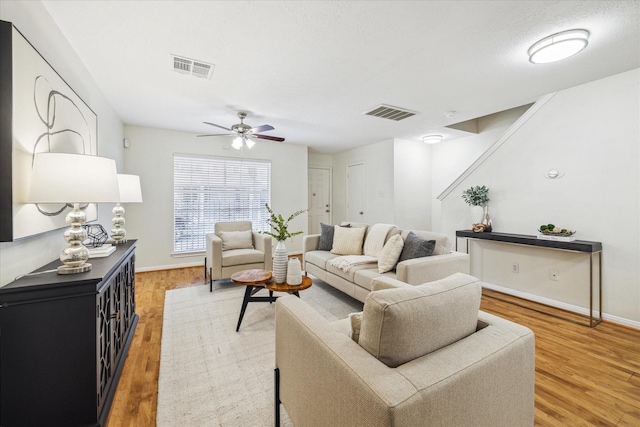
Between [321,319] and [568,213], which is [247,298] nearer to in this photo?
[321,319]

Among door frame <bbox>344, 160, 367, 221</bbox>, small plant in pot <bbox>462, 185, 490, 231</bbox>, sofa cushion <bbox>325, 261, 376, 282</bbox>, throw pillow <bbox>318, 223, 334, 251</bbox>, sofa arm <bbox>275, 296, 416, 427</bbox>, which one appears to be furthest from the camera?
door frame <bbox>344, 160, 367, 221</bbox>

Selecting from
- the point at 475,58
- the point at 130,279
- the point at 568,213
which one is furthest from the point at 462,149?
the point at 130,279

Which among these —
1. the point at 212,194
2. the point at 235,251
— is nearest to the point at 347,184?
the point at 212,194

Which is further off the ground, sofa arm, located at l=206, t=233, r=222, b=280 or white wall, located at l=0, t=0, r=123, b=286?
white wall, located at l=0, t=0, r=123, b=286

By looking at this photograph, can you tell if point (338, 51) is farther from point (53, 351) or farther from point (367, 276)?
point (53, 351)

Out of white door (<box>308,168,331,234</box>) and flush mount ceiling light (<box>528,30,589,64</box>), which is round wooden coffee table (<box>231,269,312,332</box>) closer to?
flush mount ceiling light (<box>528,30,589,64</box>)

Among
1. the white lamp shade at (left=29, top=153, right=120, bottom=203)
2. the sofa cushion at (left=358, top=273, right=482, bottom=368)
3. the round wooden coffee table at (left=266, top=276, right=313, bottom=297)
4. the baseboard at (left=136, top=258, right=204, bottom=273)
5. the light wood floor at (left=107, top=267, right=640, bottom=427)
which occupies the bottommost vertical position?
the light wood floor at (left=107, top=267, right=640, bottom=427)

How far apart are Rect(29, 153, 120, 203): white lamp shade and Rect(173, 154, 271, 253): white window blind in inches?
141

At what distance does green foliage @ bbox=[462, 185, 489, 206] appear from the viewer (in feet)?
12.3

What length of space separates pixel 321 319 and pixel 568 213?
334 cm

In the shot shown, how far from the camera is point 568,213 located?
9.99 ft

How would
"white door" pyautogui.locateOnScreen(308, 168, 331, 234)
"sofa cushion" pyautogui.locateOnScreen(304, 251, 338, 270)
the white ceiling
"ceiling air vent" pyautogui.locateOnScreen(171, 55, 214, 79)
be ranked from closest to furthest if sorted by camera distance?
1. the white ceiling
2. "ceiling air vent" pyautogui.locateOnScreen(171, 55, 214, 79)
3. "sofa cushion" pyautogui.locateOnScreen(304, 251, 338, 270)
4. "white door" pyautogui.locateOnScreen(308, 168, 331, 234)

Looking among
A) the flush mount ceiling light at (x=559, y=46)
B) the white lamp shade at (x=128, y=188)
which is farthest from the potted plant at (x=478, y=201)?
the white lamp shade at (x=128, y=188)

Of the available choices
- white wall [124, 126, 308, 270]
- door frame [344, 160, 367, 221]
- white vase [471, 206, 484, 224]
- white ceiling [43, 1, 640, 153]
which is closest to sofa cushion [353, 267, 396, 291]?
white vase [471, 206, 484, 224]
